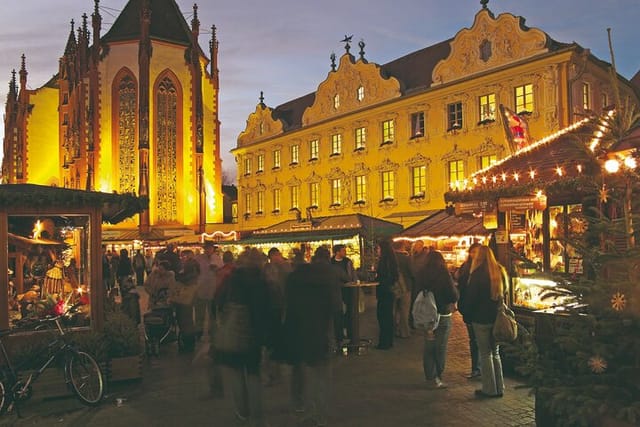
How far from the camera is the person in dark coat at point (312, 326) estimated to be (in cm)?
594

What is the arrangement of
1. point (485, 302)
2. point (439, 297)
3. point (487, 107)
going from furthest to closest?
1. point (487, 107)
2. point (439, 297)
3. point (485, 302)

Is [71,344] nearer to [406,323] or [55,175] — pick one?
[406,323]

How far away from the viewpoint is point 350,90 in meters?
32.9

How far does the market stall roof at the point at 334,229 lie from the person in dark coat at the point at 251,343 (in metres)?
15.1

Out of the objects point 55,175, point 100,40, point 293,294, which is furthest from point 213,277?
point 55,175

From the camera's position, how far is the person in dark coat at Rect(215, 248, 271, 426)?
5.82 metres

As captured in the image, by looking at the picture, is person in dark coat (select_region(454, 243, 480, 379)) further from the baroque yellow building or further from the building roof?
the building roof

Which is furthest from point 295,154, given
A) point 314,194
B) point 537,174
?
point 537,174

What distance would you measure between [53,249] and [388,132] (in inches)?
849

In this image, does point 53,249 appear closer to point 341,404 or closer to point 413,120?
point 341,404

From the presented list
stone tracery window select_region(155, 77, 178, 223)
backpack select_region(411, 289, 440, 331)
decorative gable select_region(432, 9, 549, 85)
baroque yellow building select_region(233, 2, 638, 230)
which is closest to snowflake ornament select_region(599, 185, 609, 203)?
backpack select_region(411, 289, 440, 331)

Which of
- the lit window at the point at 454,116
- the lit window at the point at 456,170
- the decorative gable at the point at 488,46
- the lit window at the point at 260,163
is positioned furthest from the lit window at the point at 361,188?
the lit window at the point at 260,163

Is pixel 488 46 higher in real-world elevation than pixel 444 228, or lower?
higher

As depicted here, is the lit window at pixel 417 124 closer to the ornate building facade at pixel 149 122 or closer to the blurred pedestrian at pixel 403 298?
the ornate building facade at pixel 149 122
